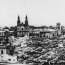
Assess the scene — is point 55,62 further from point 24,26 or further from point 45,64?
point 24,26

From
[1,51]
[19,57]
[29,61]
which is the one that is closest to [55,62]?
[29,61]

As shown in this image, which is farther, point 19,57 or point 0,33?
point 0,33

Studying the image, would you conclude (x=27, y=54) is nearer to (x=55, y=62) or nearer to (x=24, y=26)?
(x=55, y=62)

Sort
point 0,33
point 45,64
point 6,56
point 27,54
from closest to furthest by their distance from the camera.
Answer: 1. point 45,64
2. point 6,56
3. point 27,54
4. point 0,33

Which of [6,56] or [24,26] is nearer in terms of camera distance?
[6,56]

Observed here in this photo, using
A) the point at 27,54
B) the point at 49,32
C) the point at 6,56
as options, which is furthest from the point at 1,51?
the point at 49,32

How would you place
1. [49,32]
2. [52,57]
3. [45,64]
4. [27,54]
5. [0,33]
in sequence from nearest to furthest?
1. [45,64]
2. [52,57]
3. [27,54]
4. [0,33]
5. [49,32]

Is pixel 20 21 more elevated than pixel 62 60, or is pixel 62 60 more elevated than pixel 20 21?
pixel 20 21

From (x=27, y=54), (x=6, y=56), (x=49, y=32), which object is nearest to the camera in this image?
(x=6, y=56)

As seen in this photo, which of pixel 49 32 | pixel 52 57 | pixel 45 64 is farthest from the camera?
pixel 49 32
